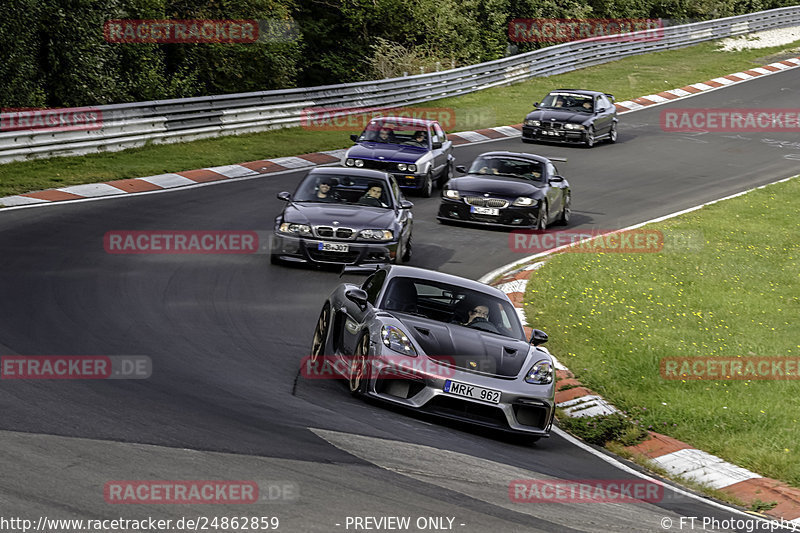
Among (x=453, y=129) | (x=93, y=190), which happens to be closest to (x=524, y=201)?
(x=93, y=190)

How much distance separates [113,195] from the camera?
68.1ft

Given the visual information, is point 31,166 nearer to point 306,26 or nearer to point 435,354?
point 435,354

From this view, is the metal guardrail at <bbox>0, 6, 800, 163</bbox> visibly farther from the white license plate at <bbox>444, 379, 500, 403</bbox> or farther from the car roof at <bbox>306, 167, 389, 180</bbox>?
the white license plate at <bbox>444, 379, 500, 403</bbox>

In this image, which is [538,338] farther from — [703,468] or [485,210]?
[485,210]

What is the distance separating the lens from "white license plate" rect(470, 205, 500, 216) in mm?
20812

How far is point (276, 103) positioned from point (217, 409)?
2271 centimetres

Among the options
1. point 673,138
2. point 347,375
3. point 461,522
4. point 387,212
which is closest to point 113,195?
point 387,212

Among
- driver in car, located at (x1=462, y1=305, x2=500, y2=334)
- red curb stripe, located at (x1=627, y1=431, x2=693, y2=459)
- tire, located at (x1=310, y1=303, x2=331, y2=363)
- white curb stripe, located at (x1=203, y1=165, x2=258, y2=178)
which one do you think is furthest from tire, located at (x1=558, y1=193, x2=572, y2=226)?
red curb stripe, located at (x1=627, y1=431, x2=693, y2=459)

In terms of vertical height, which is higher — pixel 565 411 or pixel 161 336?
pixel 161 336

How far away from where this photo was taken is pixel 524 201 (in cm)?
2092

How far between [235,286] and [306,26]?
27981 millimetres

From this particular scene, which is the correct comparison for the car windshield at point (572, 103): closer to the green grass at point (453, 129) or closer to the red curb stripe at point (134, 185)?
the green grass at point (453, 129)

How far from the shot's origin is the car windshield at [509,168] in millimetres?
21938

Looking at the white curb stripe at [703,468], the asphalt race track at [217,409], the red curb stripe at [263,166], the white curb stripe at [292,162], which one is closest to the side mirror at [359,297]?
the asphalt race track at [217,409]
